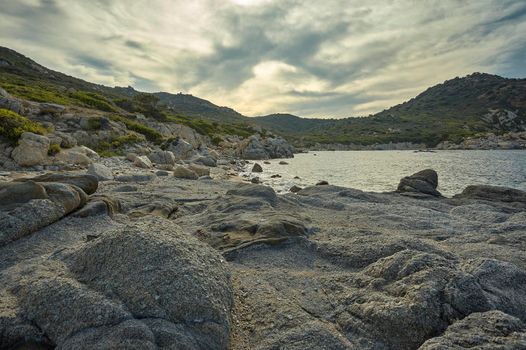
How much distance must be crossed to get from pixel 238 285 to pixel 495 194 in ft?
63.9

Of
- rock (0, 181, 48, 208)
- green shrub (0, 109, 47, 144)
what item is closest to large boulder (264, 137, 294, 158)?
green shrub (0, 109, 47, 144)

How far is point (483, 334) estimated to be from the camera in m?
4.41

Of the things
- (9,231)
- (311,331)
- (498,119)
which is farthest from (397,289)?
(498,119)

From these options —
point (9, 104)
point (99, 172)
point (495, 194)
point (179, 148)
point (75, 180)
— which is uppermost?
point (9, 104)

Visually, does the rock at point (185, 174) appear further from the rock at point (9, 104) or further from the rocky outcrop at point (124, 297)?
the rock at point (9, 104)

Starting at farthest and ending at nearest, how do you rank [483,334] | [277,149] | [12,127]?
[277,149], [12,127], [483,334]

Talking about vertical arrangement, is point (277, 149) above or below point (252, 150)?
below

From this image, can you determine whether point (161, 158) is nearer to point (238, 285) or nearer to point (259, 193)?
point (259, 193)

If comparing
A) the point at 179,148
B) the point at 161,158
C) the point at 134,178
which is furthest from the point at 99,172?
the point at 179,148

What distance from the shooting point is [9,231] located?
27.3 ft

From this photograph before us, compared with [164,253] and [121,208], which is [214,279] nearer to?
[164,253]

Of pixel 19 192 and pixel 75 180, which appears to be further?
pixel 75 180

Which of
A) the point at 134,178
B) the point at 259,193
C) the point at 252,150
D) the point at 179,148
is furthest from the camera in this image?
the point at 252,150

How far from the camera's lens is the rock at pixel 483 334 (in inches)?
165
